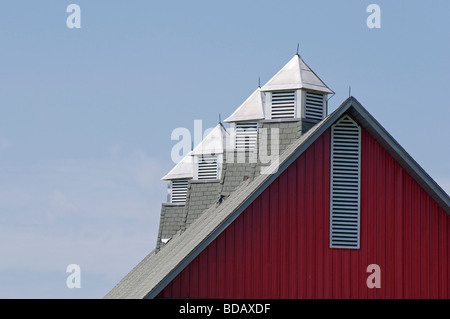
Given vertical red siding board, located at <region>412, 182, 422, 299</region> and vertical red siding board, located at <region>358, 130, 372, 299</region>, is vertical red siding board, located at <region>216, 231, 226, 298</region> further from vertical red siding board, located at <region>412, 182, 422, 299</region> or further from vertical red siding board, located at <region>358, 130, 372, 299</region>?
vertical red siding board, located at <region>412, 182, 422, 299</region>

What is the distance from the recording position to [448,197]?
32188mm

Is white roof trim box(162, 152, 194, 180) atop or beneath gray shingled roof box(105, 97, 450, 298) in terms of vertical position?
atop

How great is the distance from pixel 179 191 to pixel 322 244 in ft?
69.0

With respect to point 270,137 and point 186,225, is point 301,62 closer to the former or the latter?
point 270,137

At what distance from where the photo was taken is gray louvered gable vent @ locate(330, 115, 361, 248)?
3216 cm

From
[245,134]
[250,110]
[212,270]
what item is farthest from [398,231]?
[250,110]

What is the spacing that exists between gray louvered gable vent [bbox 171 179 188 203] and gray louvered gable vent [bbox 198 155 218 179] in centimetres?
372

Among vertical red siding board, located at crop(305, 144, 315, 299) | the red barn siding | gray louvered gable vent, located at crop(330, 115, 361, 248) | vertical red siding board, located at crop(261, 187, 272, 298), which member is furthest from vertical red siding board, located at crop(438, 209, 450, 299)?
vertical red siding board, located at crop(261, 187, 272, 298)

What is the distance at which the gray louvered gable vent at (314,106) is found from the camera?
3650 cm

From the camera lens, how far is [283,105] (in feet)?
120

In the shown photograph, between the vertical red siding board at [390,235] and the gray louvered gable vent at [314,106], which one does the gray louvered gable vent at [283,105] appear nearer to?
the gray louvered gable vent at [314,106]

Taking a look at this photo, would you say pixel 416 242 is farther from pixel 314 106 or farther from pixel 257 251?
pixel 314 106
